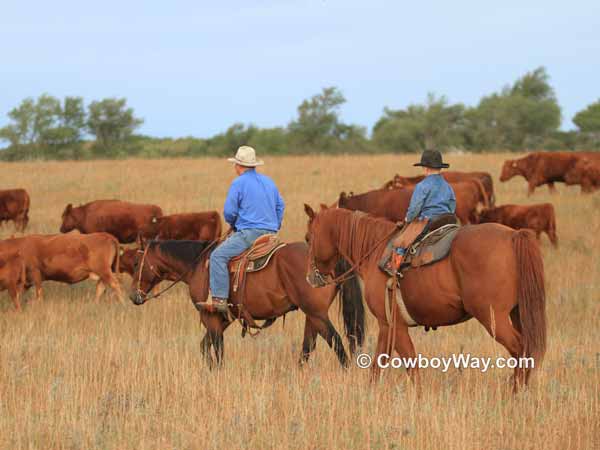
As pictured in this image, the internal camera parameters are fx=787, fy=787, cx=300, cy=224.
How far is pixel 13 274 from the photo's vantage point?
13.0m

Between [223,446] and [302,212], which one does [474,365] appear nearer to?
[223,446]

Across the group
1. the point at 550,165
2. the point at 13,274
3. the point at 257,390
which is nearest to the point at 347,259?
the point at 257,390

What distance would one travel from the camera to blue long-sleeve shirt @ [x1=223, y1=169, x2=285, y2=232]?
341 inches

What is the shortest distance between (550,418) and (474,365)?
2.35 m

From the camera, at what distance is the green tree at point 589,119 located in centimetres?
6519

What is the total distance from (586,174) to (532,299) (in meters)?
19.7

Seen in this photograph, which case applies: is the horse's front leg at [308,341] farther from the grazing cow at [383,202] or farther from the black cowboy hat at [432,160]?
the grazing cow at [383,202]

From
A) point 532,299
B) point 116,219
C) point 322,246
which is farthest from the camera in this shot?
point 116,219

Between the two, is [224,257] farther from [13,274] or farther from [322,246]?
[13,274]

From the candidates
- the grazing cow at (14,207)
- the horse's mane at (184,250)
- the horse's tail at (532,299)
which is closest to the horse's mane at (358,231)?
the horse's tail at (532,299)

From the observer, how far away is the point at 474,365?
8398 mm

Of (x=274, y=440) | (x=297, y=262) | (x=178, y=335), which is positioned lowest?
(x=178, y=335)

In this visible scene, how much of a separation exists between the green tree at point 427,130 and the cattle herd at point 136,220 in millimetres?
37262

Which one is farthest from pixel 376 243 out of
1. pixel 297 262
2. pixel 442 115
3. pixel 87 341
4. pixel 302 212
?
pixel 442 115
